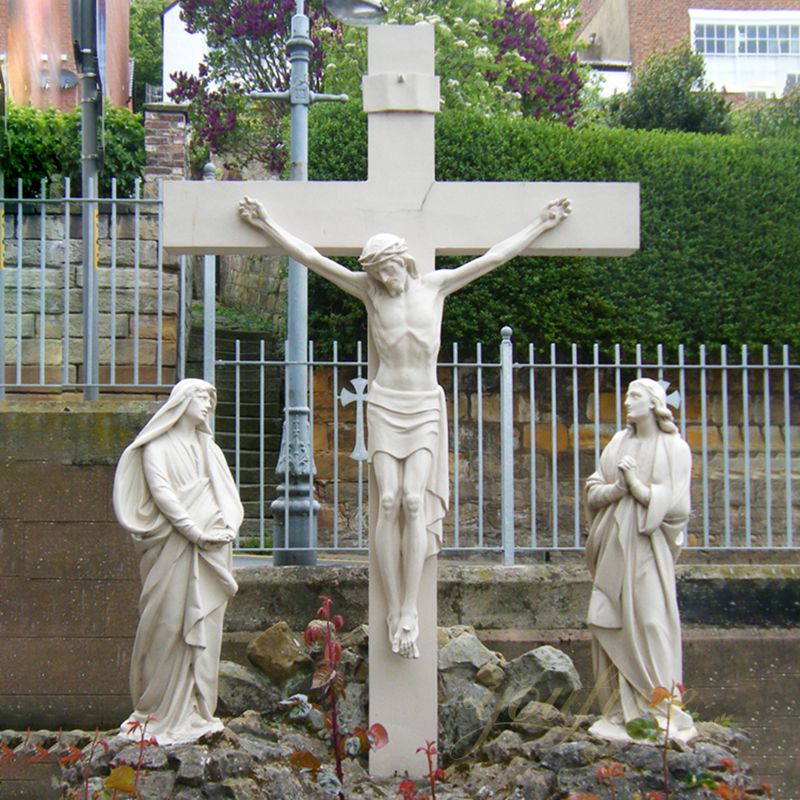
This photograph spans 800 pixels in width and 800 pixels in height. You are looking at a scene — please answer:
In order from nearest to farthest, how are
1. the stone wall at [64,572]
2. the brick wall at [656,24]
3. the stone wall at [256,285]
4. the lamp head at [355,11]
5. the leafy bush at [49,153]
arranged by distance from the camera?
the stone wall at [64,572]
the lamp head at [355,11]
the leafy bush at [49,153]
the stone wall at [256,285]
the brick wall at [656,24]

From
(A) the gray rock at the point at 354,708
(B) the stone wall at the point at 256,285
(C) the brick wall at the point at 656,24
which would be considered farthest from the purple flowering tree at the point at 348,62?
(A) the gray rock at the point at 354,708

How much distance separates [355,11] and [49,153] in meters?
5.66

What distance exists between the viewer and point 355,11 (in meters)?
8.88

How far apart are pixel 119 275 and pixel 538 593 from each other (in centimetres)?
476

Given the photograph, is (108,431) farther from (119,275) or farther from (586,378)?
(586,378)

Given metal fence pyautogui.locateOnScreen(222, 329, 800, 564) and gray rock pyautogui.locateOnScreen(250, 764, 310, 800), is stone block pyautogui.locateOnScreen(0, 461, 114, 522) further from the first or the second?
metal fence pyautogui.locateOnScreen(222, 329, 800, 564)

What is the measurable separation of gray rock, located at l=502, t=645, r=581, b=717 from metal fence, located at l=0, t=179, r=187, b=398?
298 cm

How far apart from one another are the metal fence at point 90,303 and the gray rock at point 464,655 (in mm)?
2642

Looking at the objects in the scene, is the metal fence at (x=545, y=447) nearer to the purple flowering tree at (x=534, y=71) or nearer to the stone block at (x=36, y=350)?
the stone block at (x=36, y=350)

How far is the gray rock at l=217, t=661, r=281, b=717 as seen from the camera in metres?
6.21

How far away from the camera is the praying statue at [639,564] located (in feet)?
18.5

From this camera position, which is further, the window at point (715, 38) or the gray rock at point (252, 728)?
the window at point (715, 38)

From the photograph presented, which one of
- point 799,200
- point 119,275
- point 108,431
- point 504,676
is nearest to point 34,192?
point 119,275

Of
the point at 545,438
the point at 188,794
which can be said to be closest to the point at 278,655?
the point at 188,794
